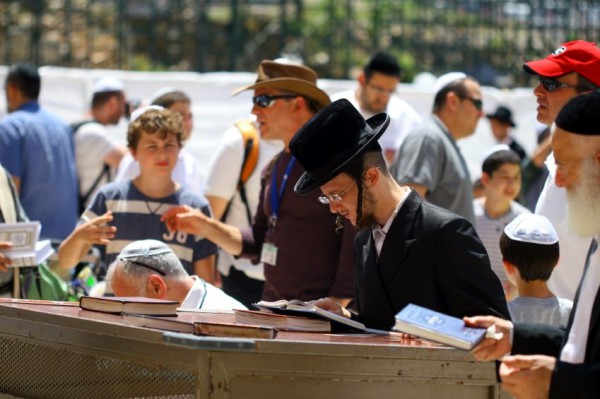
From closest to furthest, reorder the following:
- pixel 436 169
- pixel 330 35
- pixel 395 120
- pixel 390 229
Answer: pixel 390 229
pixel 436 169
pixel 395 120
pixel 330 35

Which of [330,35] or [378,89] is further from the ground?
[378,89]

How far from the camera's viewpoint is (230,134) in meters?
7.44

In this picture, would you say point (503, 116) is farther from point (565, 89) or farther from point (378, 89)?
point (565, 89)

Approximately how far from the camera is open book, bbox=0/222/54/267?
6184 mm

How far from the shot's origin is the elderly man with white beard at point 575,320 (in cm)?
335

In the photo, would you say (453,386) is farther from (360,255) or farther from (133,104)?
(133,104)

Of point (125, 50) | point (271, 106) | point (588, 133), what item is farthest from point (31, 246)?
point (125, 50)

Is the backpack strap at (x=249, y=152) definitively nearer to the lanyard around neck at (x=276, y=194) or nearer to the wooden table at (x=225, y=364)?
the lanyard around neck at (x=276, y=194)

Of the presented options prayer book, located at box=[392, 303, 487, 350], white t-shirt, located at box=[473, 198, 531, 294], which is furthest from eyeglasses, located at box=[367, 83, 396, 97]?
prayer book, located at box=[392, 303, 487, 350]

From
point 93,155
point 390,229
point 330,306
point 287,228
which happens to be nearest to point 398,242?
point 390,229

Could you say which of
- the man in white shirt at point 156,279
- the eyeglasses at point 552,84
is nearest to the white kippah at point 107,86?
the man in white shirt at point 156,279

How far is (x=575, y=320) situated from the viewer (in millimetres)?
3471

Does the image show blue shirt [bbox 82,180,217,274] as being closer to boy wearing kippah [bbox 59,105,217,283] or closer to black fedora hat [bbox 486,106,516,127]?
boy wearing kippah [bbox 59,105,217,283]

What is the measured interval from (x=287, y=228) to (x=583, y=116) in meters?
2.80
